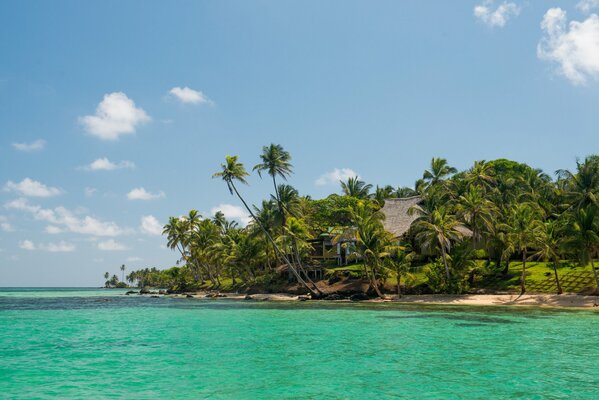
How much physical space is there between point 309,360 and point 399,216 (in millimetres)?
50010

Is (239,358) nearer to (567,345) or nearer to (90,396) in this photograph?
(90,396)

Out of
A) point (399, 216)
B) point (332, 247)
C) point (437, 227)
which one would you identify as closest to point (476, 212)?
point (437, 227)

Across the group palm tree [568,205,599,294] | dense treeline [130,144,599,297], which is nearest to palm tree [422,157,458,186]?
dense treeline [130,144,599,297]

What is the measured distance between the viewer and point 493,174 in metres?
73.1

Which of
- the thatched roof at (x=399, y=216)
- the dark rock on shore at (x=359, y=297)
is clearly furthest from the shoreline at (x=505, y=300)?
the thatched roof at (x=399, y=216)

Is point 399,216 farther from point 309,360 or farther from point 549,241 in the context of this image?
point 309,360

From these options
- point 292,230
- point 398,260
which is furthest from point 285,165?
point 398,260

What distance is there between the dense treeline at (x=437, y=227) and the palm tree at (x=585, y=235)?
76mm

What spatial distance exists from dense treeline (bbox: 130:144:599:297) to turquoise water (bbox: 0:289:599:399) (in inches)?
599

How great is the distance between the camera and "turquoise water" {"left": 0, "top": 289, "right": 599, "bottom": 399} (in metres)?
12.4

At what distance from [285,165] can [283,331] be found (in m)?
37.4

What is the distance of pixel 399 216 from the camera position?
64.4 m

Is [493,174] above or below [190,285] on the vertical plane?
above

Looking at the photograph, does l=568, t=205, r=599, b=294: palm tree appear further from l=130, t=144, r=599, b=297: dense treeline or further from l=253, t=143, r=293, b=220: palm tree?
l=253, t=143, r=293, b=220: palm tree
